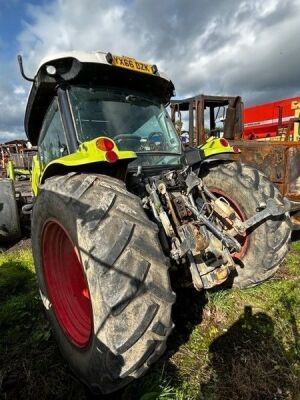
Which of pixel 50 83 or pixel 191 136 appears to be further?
pixel 191 136

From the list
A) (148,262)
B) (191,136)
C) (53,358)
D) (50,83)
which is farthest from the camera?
(191,136)

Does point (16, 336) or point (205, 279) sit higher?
point (205, 279)

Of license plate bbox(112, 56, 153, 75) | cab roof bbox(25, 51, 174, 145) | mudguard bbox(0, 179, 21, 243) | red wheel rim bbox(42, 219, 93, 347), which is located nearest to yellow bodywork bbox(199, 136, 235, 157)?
cab roof bbox(25, 51, 174, 145)

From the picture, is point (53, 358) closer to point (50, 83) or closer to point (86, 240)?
point (86, 240)

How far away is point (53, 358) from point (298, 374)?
1730 mm

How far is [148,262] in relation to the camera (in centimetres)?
186

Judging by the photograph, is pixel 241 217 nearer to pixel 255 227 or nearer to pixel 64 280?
pixel 255 227

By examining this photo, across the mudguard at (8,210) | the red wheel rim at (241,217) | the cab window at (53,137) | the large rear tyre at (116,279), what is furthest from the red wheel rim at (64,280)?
the mudguard at (8,210)

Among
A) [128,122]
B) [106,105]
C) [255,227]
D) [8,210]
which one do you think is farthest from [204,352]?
[8,210]

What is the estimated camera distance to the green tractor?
183cm

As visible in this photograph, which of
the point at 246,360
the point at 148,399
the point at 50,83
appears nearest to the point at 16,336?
the point at 148,399

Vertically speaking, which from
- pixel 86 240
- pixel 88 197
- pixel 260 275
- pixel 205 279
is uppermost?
pixel 88 197

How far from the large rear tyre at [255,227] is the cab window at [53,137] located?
4.82 feet

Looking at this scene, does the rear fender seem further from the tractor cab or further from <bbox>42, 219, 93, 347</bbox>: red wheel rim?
<bbox>42, 219, 93, 347</bbox>: red wheel rim
